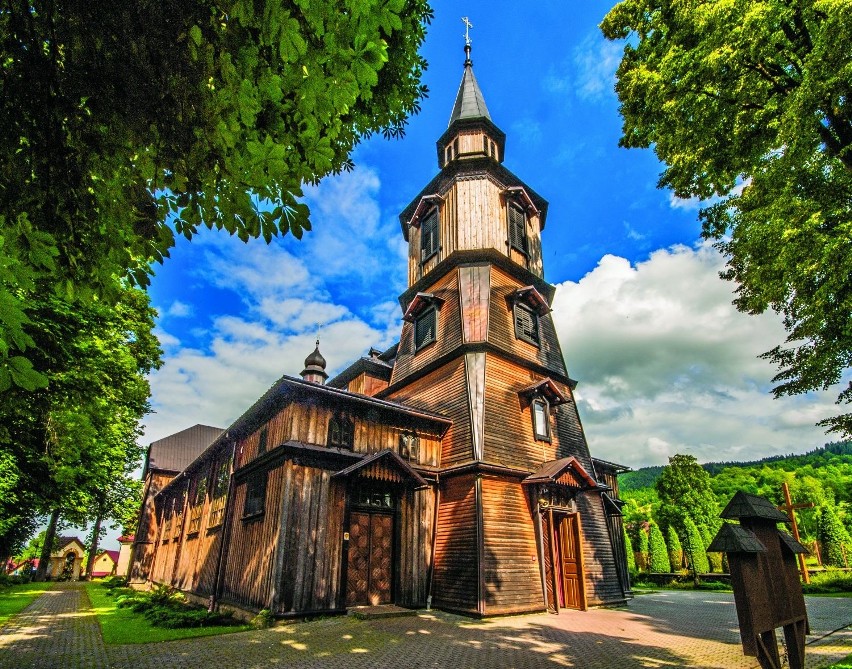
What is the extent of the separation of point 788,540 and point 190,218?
1006 cm

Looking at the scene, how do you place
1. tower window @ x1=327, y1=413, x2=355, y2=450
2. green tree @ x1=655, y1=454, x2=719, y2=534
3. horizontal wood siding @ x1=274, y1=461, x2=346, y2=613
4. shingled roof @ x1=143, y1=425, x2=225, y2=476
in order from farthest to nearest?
shingled roof @ x1=143, y1=425, x2=225, y2=476
green tree @ x1=655, y1=454, x2=719, y2=534
tower window @ x1=327, y1=413, x2=355, y2=450
horizontal wood siding @ x1=274, y1=461, x2=346, y2=613

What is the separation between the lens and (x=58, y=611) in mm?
15438

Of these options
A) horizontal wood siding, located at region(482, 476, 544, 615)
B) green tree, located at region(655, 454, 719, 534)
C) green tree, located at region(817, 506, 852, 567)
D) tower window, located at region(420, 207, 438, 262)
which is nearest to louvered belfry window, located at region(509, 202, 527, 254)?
tower window, located at region(420, 207, 438, 262)

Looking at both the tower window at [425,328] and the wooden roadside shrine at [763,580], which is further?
the tower window at [425,328]

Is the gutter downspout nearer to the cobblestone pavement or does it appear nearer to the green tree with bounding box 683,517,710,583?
the cobblestone pavement

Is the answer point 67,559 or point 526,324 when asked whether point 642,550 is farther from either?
point 67,559

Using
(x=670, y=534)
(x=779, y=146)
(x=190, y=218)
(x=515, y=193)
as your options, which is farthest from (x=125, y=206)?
(x=670, y=534)

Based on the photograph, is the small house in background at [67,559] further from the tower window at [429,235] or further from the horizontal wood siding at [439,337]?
the tower window at [429,235]

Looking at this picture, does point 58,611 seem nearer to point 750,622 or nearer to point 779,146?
point 750,622

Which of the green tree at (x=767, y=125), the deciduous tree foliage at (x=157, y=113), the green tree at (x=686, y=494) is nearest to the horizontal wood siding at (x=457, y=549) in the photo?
the green tree at (x=767, y=125)

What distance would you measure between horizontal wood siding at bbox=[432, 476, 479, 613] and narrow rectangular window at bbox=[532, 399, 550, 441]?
12.3 ft

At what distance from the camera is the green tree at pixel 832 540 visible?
105 feet

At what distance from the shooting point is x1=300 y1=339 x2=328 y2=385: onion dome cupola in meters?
26.3

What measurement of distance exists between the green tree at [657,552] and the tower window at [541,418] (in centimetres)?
2151
